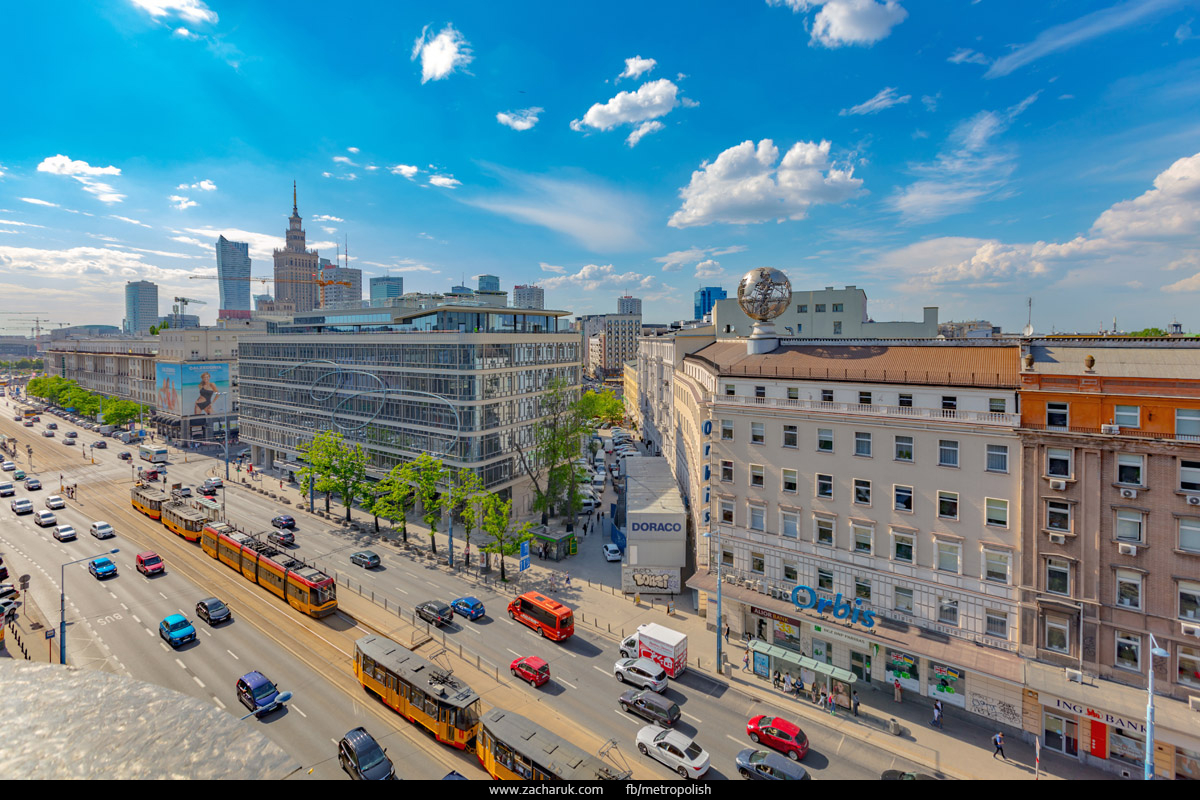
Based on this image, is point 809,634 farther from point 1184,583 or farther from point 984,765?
point 1184,583

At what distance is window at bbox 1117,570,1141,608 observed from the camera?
2934 cm

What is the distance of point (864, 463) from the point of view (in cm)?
3772

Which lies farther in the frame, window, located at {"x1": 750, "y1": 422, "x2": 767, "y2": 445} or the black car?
the black car

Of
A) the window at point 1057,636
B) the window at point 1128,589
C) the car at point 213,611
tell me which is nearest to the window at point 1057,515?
the window at point 1128,589

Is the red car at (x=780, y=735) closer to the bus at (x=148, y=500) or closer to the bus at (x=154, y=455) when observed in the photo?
the bus at (x=148, y=500)

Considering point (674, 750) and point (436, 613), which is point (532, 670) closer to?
point (674, 750)

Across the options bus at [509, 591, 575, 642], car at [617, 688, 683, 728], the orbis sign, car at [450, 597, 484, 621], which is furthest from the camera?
car at [450, 597, 484, 621]

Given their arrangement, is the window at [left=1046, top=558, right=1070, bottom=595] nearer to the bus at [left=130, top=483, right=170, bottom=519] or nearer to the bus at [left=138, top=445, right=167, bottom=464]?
the bus at [left=130, top=483, right=170, bottom=519]

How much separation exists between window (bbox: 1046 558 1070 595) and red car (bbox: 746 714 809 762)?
1659 centimetres

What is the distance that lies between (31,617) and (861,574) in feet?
209

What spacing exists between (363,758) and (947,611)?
34.9 metres

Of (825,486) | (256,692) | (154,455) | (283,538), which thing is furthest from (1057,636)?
(154,455)

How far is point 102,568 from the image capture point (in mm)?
51156

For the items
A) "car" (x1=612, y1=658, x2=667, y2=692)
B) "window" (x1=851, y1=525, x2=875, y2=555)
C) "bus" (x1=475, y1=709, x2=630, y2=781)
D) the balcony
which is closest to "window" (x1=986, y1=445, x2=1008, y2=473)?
the balcony
